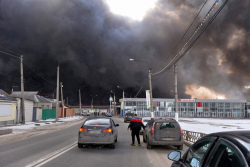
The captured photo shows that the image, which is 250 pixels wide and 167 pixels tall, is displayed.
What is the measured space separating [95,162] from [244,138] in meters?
6.74

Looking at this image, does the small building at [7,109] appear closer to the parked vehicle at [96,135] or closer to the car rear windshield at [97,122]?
the car rear windshield at [97,122]

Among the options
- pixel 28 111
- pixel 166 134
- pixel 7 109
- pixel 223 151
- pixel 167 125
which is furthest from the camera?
pixel 28 111

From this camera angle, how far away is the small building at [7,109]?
31141 mm

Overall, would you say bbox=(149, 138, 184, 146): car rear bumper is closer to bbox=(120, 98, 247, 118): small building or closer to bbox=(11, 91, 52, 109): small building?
bbox=(11, 91, 52, 109): small building

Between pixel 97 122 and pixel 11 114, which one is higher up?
pixel 97 122

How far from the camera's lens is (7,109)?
107ft

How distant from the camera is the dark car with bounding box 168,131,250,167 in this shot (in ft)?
7.48

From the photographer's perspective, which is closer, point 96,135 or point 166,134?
point 96,135

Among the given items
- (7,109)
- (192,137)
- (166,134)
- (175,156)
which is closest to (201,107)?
(7,109)

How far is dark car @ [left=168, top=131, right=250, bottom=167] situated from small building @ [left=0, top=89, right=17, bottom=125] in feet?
104

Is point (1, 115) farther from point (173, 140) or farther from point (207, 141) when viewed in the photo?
point (207, 141)

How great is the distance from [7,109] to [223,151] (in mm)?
33891

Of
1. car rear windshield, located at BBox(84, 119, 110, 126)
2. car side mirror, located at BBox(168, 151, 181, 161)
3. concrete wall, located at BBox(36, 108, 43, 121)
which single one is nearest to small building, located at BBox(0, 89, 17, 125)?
concrete wall, located at BBox(36, 108, 43, 121)

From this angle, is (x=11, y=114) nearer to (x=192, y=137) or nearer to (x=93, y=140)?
(x=93, y=140)
